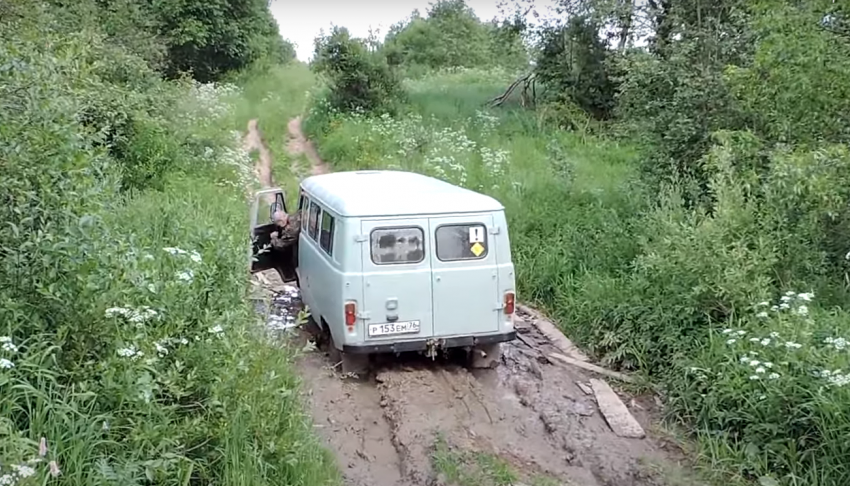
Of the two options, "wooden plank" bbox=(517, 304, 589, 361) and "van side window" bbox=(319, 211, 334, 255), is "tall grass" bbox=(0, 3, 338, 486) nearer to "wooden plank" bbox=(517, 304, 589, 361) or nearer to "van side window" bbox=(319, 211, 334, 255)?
"van side window" bbox=(319, 211, 334, 255)

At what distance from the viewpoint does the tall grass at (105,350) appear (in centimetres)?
407

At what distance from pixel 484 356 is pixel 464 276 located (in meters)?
1.10

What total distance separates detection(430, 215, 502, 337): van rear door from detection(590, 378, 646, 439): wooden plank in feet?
4.28

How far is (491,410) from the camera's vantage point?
23.8 ft

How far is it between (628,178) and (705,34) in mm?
2443

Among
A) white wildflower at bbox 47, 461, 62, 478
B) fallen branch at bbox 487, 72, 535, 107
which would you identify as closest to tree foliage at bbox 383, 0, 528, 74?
fallen branch at bbox 487, 72, 535, 107

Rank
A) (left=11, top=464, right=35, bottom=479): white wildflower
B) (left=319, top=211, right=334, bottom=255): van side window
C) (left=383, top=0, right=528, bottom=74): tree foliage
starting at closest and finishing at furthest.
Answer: (left=11, top=464, right=35, bottom=479): white wildflower
(left=319, top=211, right=334, bottom=255): van side window
(left=383, top=0, right=528, bottom=74): tree foliage

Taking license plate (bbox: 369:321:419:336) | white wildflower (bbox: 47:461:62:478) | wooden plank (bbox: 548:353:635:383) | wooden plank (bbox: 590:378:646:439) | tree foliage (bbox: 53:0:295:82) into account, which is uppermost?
tree foliage (bbox: 53:0:295:82)

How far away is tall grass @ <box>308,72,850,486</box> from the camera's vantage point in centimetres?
603

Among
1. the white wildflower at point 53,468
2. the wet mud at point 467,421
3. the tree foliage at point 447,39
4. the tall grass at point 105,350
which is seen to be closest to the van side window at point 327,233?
the wet mud at point 467,421

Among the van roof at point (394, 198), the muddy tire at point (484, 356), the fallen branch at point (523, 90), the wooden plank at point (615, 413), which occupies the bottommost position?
the wooden plank at point (615, 413)

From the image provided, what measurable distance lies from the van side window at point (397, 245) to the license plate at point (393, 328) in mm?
575

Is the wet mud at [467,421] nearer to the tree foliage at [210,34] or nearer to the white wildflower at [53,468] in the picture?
the white wildflower at [53,468]

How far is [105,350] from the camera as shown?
14.9 feet
